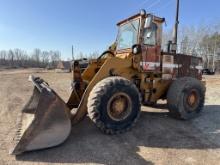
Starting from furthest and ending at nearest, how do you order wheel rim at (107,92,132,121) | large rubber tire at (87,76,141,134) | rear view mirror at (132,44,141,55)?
1. rear view mirror at (132,44,141,55)
2. wheel rim at (107,92,132,121)
3. large rubber tire at (87,76,141,134)

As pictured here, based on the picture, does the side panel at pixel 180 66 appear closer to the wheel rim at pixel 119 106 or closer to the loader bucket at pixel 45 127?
the wheel rim at pixel 119 106

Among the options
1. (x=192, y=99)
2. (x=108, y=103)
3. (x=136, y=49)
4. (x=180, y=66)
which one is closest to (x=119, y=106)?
(x=108, y=103)

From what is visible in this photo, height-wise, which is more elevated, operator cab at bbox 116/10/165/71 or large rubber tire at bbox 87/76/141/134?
operator cab at bbox 116/10/165/71

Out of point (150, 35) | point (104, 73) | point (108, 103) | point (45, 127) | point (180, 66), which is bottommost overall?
point (45, 127)

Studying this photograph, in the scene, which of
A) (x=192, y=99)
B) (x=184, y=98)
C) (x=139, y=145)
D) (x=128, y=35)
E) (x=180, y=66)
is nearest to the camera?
(x=139, y=145)

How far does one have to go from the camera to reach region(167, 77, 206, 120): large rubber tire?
237 inches

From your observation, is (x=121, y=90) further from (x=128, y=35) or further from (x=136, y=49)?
(x=128, y=35)

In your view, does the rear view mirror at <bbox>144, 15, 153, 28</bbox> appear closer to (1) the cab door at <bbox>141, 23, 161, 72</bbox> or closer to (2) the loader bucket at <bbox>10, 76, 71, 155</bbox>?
(1) the cab door at <bbox>141, 23, 161, 72</bbox>

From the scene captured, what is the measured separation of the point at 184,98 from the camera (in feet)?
20.3

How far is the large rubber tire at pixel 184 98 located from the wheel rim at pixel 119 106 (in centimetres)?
154

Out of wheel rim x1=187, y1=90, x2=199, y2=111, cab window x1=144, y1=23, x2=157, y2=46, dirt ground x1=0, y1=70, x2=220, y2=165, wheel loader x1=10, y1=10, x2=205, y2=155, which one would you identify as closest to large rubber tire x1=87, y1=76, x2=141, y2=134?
wheel loader x1=10, y1=10, x2=205, y2=155

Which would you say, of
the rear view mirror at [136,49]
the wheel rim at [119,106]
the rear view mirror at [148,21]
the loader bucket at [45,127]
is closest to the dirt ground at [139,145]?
the loader bucket at [45,127]

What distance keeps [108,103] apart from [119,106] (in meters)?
0.36

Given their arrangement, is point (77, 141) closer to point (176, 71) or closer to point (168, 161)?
point (168, 161)
